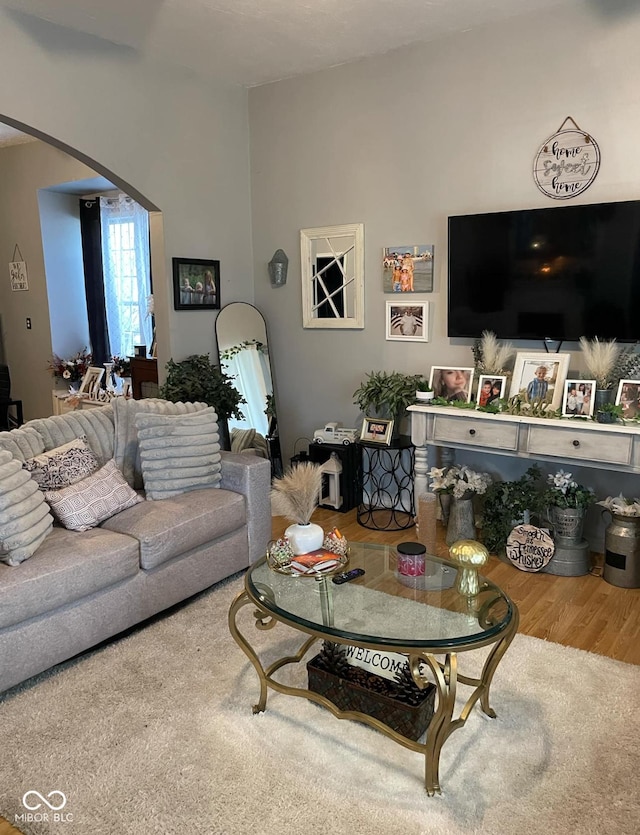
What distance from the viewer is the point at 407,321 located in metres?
4.12

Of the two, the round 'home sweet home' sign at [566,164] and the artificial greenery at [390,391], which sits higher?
the round 'home sweet home' sign at [566,164]

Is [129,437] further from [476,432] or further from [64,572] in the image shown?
[476,432]

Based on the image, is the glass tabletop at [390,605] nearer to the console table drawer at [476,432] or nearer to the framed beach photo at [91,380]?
the console table drawer at [476,432]

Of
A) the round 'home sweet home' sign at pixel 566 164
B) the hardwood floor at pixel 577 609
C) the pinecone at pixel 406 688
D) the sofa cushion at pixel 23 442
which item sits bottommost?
the hardwood floor at pixel 577 609

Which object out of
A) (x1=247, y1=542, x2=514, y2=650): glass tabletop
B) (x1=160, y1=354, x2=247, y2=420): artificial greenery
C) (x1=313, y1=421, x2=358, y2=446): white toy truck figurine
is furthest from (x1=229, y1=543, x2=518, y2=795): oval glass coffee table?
(x1=160, y1=354, x2=247, y2=420): artificial greenery

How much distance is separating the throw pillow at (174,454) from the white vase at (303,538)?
1002 millimetres

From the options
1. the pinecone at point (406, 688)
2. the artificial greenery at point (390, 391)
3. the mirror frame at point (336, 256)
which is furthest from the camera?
the mirror frame at point (336, 256)

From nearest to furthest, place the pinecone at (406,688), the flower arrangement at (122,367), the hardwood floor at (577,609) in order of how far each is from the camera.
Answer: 1. the pinecone at (406,688)
2. the hardwood floor at (577,609)
3. the flower arrangement at (122,367)

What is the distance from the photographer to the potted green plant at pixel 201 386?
13.7ft

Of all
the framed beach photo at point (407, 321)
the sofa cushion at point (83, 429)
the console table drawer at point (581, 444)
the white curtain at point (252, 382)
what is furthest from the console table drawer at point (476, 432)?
the sofa cushion at point (83, 429)

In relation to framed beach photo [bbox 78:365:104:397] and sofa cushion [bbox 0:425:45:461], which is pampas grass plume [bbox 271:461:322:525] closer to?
sofa cushion [bbox 0:425:45:461]

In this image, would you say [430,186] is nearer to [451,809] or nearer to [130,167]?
[130,167]

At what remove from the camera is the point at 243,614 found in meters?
2.94

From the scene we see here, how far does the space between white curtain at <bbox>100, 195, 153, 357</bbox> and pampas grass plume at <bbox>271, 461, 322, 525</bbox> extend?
146 inches
